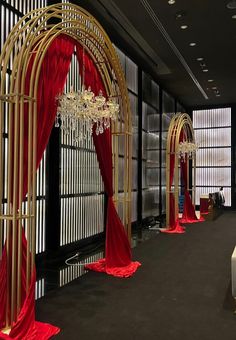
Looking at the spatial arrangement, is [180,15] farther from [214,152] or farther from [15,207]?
[214,152]

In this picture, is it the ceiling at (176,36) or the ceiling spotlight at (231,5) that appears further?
the ceiling at (176,36)

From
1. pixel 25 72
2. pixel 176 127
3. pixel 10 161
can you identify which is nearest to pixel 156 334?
pixel 10 161

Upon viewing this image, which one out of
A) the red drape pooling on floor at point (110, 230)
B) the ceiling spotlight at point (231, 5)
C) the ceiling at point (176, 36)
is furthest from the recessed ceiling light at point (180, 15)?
the red drape pooling on floor at point (110, 230)

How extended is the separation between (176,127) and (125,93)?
15.0 ft

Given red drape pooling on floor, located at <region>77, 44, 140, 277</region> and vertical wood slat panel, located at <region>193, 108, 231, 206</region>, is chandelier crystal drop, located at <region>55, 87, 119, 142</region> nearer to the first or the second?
red drape pooling on floor, located at <region>77, 44, 140, 277</region>

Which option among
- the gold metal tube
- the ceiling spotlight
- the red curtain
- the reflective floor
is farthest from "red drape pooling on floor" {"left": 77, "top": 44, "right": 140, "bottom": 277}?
the red curtain

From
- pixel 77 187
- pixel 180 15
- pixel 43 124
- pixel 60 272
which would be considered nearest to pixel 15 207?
pixel 43 124

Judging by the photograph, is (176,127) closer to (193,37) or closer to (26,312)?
(193,37)

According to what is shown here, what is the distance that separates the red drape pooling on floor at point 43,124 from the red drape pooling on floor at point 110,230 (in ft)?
3.33

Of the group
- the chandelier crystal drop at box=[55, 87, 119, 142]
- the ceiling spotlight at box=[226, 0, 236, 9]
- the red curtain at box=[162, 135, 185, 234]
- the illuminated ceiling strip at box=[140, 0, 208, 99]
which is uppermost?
the ceiling spotlight at box=[226, 0, 236, 9]

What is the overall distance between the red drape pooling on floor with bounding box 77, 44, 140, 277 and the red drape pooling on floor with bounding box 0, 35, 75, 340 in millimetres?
1015

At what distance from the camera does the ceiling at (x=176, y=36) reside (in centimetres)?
611

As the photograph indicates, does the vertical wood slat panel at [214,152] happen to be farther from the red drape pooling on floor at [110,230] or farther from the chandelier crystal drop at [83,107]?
the chandelier crystal drop at [83,107]

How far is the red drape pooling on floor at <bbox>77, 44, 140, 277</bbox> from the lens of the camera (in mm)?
4957
